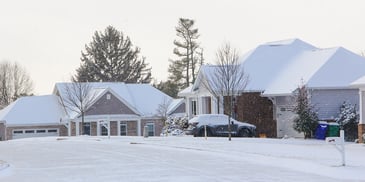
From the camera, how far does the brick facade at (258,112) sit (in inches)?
1729

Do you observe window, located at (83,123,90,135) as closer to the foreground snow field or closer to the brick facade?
the brick facade

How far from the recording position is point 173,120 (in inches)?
2002

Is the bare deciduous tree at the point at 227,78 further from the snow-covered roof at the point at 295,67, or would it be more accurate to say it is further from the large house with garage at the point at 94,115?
the large house with garage at the point at 94,115

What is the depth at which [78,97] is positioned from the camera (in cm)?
6009

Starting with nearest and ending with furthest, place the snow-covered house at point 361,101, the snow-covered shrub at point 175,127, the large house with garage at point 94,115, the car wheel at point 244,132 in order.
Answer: the snow-covered house at point 361,101 → the car wheel at point 244,132 → the snow-covered shrub at point 175,127 → the large house with garage at point 94,115

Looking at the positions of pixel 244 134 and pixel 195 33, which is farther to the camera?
pixel 195 33

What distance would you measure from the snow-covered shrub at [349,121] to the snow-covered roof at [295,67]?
6.35 ft

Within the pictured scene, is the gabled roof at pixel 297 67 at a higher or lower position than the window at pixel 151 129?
higher

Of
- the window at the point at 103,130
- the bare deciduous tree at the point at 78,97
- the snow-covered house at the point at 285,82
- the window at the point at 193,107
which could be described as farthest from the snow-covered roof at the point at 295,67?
the bare deciduous tree at the point at 78,97

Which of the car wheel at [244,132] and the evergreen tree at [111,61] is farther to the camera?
the evergreen tree at [111,61]

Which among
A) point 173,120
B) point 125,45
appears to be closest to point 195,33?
point 125,45

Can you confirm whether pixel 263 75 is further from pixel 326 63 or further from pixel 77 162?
pixel 77 162

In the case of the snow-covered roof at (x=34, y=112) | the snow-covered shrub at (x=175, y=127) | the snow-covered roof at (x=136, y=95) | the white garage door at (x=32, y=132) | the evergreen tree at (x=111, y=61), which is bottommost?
the white garage door at (x=32, y=132)

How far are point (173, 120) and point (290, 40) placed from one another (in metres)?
10.6
